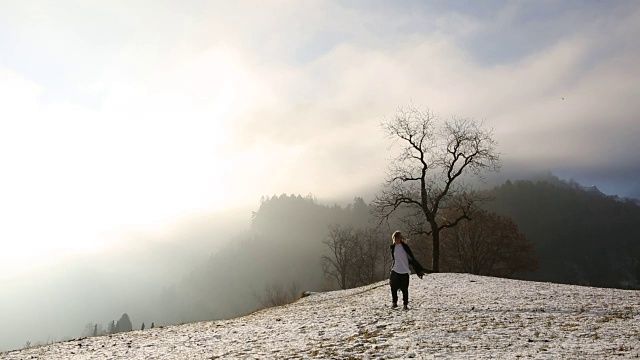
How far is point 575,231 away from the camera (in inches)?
5881

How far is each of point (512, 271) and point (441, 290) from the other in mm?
44285

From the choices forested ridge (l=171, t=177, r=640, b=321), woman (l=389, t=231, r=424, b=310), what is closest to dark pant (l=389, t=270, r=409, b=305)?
woman (l=389, t=231, r=424, b=310)

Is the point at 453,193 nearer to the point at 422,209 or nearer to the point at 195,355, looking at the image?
the point at 422,209

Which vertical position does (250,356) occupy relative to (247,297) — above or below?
above

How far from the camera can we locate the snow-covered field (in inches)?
339

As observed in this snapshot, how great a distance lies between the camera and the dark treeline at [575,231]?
129 meters

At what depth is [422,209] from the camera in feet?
125

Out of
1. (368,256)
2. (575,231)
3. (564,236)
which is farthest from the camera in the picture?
(575,231)

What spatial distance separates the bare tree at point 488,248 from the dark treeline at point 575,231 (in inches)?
2403

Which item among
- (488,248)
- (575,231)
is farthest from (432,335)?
(575,231)

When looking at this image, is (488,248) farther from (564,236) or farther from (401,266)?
(564,236)

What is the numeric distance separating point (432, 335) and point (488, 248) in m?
55.1

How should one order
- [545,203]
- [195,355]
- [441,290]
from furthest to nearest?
[545,203]
[441,290]
[195,355]

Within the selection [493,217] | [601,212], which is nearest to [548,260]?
[601,212]
